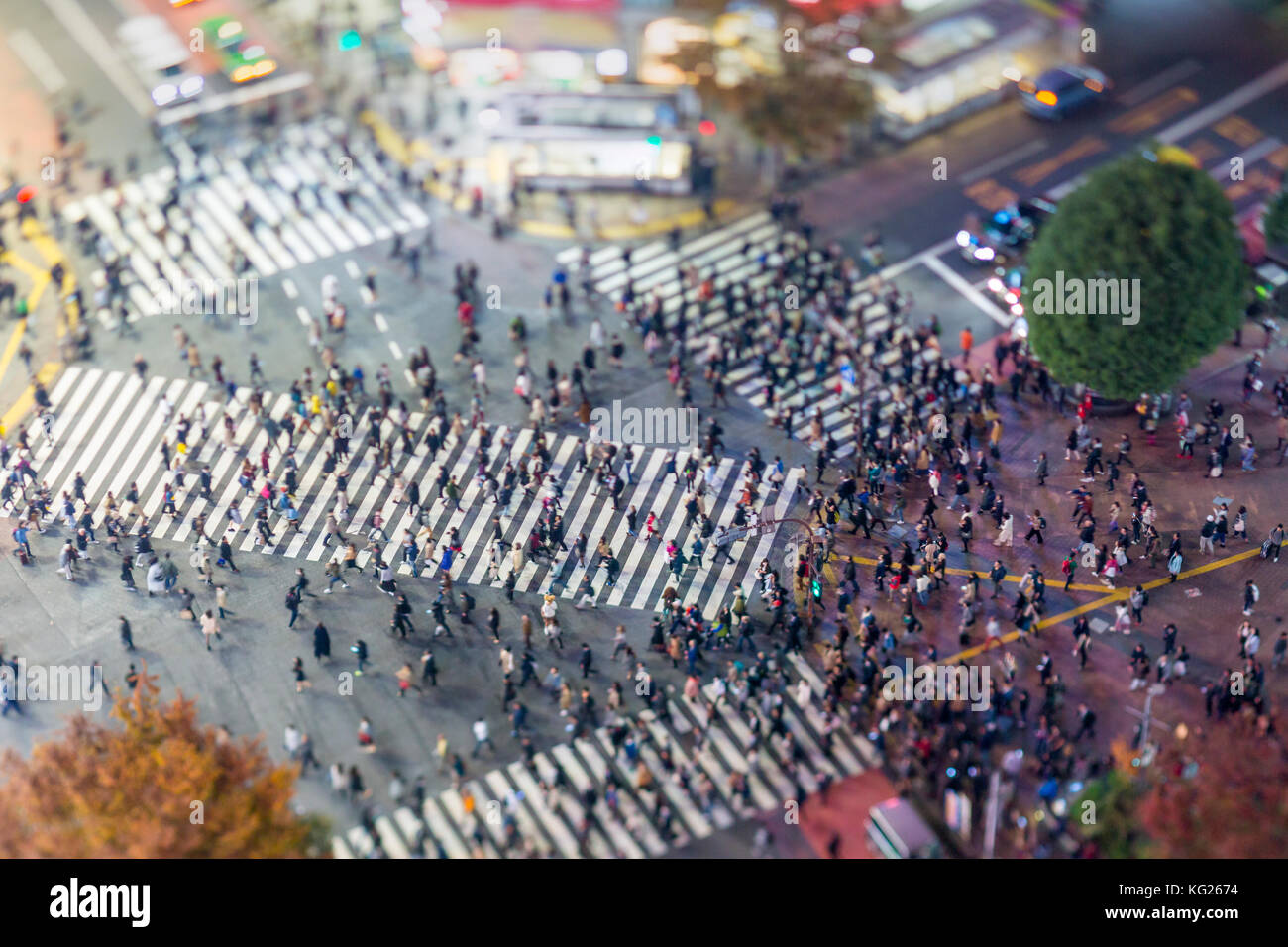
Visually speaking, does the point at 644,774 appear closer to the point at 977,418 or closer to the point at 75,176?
the point at 977,418

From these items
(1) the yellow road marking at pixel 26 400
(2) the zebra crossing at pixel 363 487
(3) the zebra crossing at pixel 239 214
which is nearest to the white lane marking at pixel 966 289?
(2) the zebra crossing at pixel 363 487

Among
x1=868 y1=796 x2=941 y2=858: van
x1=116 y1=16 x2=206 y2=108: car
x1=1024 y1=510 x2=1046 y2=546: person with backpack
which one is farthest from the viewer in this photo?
x1=116 y1=16 x2=206 y2=108: car

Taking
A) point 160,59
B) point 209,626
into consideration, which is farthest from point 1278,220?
point 160,59

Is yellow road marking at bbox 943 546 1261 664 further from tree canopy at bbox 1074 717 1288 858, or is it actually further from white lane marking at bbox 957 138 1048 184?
white lane marking at bbox 957 138 1048 184

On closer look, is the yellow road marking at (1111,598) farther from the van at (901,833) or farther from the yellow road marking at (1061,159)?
the yellow road marking at (1061,159)

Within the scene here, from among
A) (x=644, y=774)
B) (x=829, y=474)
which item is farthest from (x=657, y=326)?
(x=644, y=774)

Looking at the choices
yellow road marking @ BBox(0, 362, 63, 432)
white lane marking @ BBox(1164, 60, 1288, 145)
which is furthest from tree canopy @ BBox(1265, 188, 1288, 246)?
yellow road marking @ BBox(0, 362, 63, 432)
